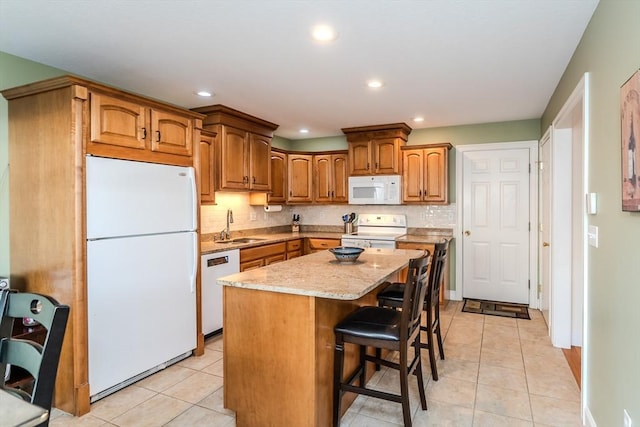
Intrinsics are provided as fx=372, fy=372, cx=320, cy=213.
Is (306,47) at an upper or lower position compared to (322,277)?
upper

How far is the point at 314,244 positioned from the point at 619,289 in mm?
3841

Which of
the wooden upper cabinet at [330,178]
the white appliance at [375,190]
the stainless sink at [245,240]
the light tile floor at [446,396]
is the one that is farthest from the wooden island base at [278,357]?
the wooden upper cabinet at [330,178]

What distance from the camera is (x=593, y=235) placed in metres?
2.10

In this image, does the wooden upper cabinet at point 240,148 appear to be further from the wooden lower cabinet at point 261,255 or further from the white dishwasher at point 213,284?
the white dishwasher at point 213,284

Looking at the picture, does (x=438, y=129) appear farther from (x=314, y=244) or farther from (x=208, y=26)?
(x=208, y=26)

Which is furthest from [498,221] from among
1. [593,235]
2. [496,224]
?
[593,235]

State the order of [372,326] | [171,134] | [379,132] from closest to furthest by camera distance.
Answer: [372,326]
[171,134]
[379,132]

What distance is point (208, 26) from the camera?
223 cm

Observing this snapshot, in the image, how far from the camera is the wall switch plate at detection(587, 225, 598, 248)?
6.72 feet

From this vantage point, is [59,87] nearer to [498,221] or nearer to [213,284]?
[213,284]

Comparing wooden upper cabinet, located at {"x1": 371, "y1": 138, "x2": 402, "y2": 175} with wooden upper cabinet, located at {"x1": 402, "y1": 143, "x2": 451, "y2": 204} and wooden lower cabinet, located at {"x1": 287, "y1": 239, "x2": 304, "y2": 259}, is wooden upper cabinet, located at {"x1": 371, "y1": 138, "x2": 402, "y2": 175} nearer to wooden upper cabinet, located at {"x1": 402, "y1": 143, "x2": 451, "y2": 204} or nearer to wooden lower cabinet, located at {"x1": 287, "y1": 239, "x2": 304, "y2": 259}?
wooden upper cabinet, located at {"x1": 402, "y1": 143, "x2": 451, "y2": 204}

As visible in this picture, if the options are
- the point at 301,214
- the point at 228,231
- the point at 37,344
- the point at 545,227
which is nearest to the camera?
the point at 37,344

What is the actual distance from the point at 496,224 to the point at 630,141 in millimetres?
3584

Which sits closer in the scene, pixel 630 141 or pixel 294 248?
pixel 630 141
